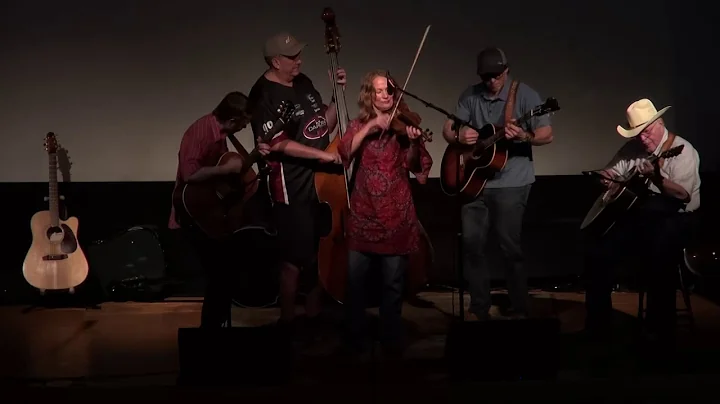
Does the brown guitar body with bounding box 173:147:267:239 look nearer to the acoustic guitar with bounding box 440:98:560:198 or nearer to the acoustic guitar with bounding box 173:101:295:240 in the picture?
the acoustic guitar with bounding box 173:101:295:240

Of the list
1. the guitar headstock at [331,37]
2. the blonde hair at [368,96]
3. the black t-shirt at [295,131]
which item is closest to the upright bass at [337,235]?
the guitar headstock at [331,37]

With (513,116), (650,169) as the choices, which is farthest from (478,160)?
(650,169)

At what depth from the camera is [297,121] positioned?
476 centimetres

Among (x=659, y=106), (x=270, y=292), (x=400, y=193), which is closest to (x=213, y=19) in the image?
(x=270, y=292)

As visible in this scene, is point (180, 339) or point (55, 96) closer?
point (180, 339)

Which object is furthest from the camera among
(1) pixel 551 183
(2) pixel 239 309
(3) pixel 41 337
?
(1) pixel 551 183

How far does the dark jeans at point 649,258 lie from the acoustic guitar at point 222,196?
6.06 feet

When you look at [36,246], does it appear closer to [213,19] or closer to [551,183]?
[213,19]

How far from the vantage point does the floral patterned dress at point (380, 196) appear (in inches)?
172

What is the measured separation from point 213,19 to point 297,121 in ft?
4.88

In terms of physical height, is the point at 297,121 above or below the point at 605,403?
above

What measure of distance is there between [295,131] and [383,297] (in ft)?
3.28

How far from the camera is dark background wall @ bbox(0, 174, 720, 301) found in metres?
5.98

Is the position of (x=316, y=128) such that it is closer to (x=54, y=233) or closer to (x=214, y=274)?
(x=214, y=274)
